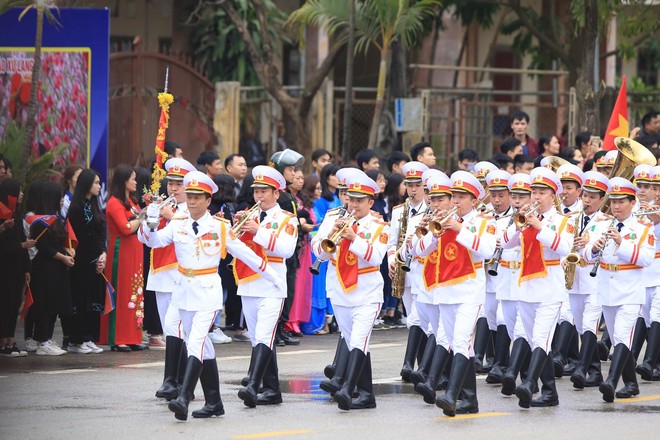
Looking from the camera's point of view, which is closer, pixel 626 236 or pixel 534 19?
pixel 626 236

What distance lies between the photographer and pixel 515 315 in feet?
41.0

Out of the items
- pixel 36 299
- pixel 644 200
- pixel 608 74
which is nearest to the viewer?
pixel 644 200

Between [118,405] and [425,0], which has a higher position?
[425,0]

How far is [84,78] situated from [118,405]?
7044 millimetres

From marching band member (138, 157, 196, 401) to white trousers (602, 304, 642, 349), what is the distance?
371 centimetres

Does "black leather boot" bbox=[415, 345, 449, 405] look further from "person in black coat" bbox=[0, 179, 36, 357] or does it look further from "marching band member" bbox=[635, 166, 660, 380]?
"person in black coat" bbox=[0, 179, 36, 357]

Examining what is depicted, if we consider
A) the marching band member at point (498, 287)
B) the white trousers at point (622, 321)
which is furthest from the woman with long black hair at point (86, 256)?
the white trousers at point (622, 321)

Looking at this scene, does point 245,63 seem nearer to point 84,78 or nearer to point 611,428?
point 84,78

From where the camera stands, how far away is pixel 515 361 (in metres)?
12.2

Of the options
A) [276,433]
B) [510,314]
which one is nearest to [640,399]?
[510,314]

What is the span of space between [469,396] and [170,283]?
289 centimetres

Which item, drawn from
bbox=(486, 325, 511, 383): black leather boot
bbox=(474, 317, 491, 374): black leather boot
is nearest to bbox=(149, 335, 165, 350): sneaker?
bbox=(474, 317, 491, 374): black leather boot

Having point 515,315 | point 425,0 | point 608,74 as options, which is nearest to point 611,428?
point 515,315

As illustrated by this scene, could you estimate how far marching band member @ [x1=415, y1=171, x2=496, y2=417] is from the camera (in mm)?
11352
